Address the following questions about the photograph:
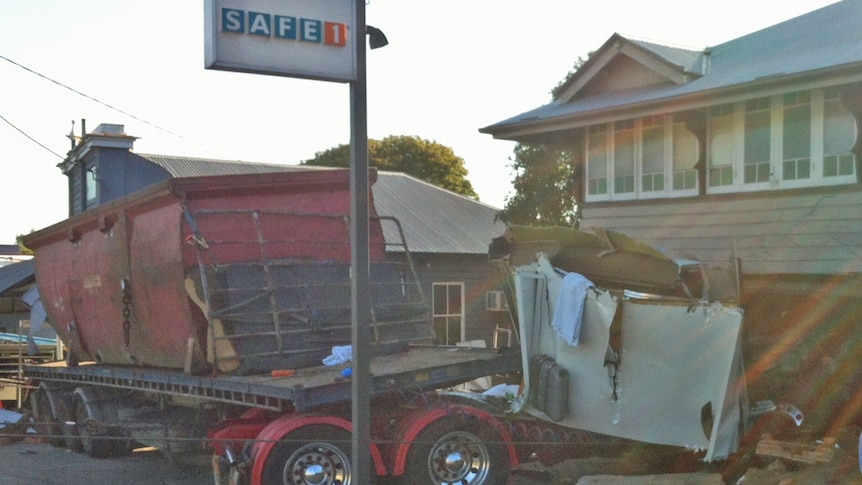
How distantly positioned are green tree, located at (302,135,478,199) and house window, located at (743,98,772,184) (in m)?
34.4

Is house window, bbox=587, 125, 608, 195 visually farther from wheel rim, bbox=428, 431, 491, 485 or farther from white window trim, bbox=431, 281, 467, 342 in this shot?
white window trim, bbox=431, 281, 467, 342

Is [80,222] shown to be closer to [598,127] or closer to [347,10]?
[598,127]

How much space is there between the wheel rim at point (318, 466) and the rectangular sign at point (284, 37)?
12.6 feet

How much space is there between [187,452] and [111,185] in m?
17.1

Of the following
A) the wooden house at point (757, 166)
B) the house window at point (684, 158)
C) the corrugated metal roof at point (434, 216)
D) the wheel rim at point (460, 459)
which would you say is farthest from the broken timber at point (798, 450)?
the corrugated metal roof at point (434, 216)

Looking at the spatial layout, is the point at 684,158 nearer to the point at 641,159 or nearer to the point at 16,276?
the point at 641,159

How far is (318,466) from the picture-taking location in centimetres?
898

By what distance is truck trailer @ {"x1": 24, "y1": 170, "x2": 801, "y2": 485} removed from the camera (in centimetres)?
895

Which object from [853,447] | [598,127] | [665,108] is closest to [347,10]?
[853,447]

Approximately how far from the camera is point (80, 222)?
44.8ft

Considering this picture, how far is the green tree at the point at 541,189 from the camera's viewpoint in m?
31.7

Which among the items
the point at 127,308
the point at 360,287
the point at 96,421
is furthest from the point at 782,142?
the point at 96,421

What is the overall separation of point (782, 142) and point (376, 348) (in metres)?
5.19

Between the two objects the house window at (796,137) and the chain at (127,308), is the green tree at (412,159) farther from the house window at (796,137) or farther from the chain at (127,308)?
the house window at (796,137)
